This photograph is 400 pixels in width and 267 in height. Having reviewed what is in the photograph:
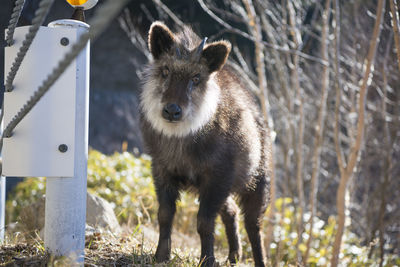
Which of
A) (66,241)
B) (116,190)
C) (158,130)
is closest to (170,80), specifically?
(158,130)

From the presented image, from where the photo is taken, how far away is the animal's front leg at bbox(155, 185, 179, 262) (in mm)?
3125

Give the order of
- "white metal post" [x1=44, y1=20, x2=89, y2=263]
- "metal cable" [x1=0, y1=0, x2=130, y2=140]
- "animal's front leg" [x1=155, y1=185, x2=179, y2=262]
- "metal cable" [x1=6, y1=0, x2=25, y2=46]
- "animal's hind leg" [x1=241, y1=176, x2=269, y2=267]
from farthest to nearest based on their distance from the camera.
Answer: "animal's hind leg" [x1=241, y1=176, x2=269, y2=267]
"animal's front leg" [x1=155, y1=185, x2=179, y2=262]
"white metal post" [x1=44, y1=20, x2=89, y2=263]
"metal cable" [x1=6, y1=0, x2=25, y2=46]
"metal cable" [x1=0, y1=0, x2=130, y2=140]

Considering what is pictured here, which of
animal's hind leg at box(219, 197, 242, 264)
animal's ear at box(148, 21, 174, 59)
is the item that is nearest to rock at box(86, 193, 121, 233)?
animal's hind leg at box(219, 197, 242, 264)

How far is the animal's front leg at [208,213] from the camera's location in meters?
3.17

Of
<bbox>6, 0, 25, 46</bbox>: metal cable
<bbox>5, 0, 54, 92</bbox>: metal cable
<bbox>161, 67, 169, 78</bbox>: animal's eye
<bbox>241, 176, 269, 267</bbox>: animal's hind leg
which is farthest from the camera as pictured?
<bbox>241, 176, 269, 267</bbox>: animal's hind leg

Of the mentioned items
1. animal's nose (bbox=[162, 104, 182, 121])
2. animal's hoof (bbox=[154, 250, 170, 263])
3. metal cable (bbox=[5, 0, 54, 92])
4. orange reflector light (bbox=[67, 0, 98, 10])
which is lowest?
animal's hoof (bbox=[154, 250, 170, 263])

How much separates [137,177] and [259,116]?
337cm

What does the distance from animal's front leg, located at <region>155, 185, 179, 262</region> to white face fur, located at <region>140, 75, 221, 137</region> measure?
48 centimetres

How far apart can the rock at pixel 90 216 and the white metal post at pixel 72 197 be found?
1.38 m

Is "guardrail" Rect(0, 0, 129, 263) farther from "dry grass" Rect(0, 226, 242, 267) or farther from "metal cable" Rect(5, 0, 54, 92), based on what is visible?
"dry grass" Rect(0, 226, 242, 267)

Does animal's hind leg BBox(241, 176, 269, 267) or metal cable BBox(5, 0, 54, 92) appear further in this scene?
animal's hind leg BBox(241, 176, 269, 267)

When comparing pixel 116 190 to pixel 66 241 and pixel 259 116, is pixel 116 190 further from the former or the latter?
pixel 66 241

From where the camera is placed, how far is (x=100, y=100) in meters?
10.7

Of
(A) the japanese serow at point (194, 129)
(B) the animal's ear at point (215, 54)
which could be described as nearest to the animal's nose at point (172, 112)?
(A) the japanese serow at point (194, 129)
